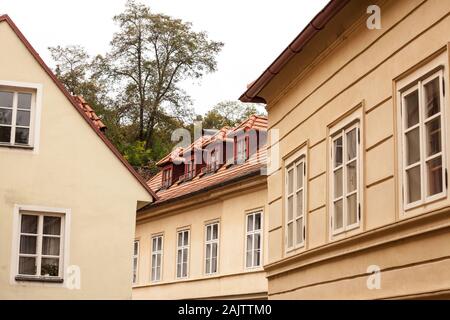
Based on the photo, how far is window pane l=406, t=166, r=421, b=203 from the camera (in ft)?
33.5

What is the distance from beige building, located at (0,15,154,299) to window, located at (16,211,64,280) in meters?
0.02

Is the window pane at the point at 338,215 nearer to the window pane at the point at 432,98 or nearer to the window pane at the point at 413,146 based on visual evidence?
the window pane at the point at 413,146

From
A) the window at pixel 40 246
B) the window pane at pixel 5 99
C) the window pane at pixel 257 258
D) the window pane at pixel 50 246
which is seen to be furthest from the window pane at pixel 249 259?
the window pane at pixel 5 99

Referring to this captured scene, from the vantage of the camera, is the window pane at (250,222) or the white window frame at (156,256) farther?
the white window frame at (156,256)

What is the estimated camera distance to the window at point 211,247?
96.4 ft

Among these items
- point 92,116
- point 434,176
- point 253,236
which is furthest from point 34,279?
point 434,176

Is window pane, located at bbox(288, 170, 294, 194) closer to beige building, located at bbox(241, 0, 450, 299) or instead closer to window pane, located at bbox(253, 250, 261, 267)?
beige building, located at bbox(241, 0, 450, 299)

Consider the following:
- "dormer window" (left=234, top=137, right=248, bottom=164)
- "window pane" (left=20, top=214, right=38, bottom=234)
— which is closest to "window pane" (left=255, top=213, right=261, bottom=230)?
"dormer window" (left=234, top=137, right=248, bottom=164)

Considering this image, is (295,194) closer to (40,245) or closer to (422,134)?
(422,134)

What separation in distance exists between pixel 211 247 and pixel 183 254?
2.03 m

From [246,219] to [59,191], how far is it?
759cm

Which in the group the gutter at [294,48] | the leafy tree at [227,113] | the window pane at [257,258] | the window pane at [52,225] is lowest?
the window pane at [257,258]

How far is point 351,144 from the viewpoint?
41.1 feet

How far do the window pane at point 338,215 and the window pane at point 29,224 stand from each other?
9.88 m
